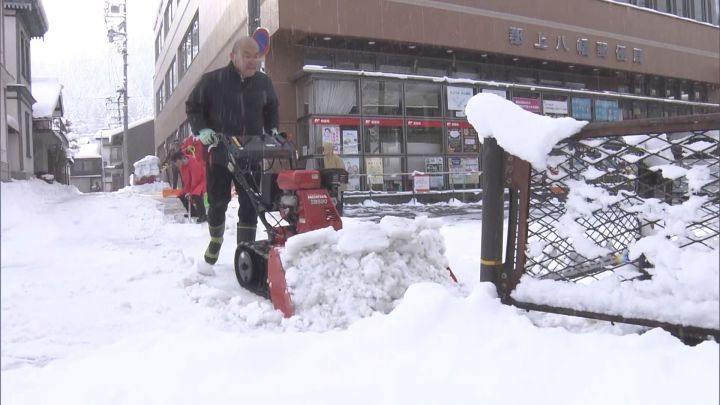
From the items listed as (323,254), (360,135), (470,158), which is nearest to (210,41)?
(360,135)

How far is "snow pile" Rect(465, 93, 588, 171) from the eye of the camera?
7.86 ft

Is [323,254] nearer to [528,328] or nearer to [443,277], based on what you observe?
[443,277]

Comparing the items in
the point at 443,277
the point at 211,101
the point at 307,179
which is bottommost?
the point at 443,277

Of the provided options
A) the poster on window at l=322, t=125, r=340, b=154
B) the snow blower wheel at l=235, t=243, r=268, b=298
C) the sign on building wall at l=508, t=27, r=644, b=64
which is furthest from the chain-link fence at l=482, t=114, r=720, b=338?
the sign on building wall at l=508, t=27, r=644, b=64

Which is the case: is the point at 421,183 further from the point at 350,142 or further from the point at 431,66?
the point at 431,66

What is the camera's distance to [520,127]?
2.49 metres

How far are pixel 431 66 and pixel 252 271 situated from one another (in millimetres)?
13802

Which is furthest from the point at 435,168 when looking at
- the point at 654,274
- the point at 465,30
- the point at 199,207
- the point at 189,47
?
the point at 654,274

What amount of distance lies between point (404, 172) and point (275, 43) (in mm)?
4774

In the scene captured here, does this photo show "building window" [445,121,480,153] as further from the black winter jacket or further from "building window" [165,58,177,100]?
"building window" [165,58,177,100]

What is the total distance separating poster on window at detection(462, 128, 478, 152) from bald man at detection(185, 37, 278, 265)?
40.4 ft

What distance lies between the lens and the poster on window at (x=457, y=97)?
52.3 ft

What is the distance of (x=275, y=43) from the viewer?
14.2 metres

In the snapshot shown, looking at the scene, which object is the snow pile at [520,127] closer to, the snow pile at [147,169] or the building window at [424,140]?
the building window at [424,140]
